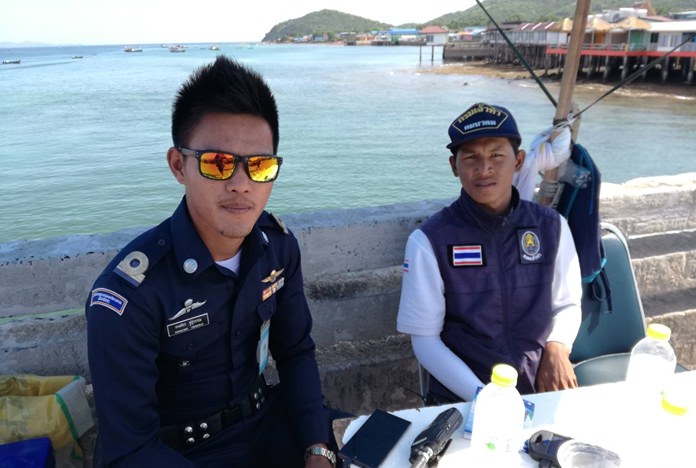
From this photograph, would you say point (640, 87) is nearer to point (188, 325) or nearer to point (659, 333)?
point (659, 333)

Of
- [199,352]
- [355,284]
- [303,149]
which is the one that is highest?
[199,352]

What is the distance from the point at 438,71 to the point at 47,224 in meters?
50.6

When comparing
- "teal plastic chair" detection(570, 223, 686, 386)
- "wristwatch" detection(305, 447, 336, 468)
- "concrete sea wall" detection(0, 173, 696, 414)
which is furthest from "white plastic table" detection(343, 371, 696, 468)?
"concrete sea wall" detection(0, 173, 696, 414)

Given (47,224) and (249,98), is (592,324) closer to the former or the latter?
(249,98)

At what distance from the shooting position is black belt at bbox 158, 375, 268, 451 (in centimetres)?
191

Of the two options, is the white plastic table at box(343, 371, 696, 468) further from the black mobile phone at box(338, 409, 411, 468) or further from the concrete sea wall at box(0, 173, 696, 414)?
the concrete sea wall at box(0, 173, 696, 414)

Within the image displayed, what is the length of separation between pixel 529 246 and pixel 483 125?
598mm

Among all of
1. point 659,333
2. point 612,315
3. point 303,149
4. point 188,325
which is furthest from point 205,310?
point 303,149

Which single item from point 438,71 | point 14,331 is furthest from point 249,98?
point 438,71

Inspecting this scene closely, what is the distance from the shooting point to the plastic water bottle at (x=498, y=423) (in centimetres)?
148

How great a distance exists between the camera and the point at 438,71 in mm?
57031

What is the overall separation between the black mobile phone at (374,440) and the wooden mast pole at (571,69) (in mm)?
1937

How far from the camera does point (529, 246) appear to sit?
2.45 metres

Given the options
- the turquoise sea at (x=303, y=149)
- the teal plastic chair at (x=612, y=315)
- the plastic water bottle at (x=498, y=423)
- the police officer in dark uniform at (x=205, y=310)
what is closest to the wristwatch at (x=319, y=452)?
the police officer in dark uniform at (x=205, y=310)
